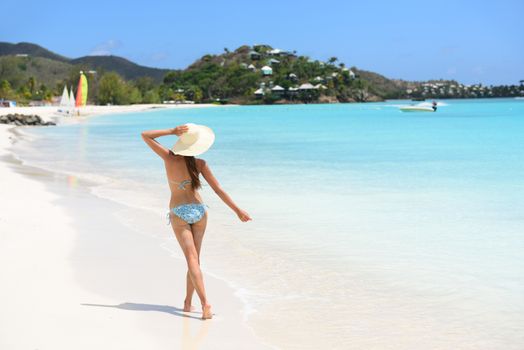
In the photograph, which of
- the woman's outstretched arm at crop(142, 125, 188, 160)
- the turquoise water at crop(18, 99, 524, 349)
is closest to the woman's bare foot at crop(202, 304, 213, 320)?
the turquoise water at crop(18, 99, 524, 349)

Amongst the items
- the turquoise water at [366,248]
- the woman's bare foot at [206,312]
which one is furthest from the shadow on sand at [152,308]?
the turquoise water at [366,248]

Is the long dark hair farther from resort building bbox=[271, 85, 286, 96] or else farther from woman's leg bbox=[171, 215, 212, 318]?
resort building bbox=[271, 85, 286, 96]

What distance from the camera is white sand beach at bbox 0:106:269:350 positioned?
4.63 meters

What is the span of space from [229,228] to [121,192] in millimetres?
4117

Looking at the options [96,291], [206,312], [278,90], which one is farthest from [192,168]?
[278,90]

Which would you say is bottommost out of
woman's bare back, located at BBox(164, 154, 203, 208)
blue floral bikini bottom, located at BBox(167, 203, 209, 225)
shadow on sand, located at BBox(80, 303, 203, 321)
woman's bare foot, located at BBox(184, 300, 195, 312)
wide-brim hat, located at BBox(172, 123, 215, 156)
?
shadow on sand, located at BBox(80, 303, 203, 321)

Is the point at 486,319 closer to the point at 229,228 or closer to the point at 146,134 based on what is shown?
the point at 146,134

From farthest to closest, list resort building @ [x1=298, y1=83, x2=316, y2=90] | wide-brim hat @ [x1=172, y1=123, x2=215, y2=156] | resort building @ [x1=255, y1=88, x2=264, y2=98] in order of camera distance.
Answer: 1. resort building @ [x1=298, y1=83, x2=316, y2=90]
2. resort building @ [x1=255, y1=88, x2=264, y2=98]
3. wide-brim hat @ [x1=172, y1=123, x2=215, y2=156]

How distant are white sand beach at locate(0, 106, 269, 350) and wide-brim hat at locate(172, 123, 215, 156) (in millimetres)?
1252

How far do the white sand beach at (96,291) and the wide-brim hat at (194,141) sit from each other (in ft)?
4.11

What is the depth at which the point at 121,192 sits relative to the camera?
42.1ft

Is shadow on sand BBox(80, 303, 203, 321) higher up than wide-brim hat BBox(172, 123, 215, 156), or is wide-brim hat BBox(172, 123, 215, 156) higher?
wide-brim hat BBox(172, 123, 215, 156)

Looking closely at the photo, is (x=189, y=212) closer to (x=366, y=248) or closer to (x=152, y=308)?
(x=152, y=308)

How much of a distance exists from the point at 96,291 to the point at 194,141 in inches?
69.9
